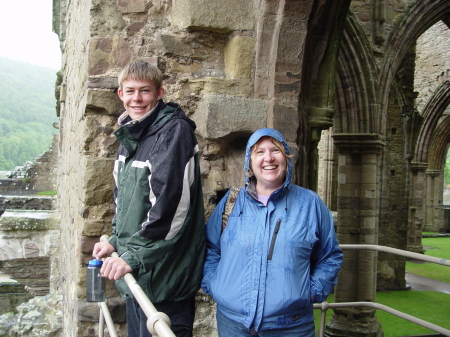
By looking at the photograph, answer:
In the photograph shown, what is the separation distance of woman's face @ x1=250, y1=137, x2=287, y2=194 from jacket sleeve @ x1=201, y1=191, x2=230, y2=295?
255 millimetres

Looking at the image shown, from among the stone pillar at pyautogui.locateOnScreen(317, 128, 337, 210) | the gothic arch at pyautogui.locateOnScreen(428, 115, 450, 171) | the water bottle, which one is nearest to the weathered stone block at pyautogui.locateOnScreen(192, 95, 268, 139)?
the water bottle

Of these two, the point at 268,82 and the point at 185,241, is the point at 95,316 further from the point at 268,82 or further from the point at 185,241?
the point at 268,82

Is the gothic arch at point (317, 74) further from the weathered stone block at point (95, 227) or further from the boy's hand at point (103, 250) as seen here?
the boy's hand at point (103, 250)

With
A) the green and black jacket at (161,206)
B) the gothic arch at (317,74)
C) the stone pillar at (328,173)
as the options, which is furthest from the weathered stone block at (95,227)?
the stone pillar at (328,173)

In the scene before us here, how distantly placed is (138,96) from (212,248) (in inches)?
31.4

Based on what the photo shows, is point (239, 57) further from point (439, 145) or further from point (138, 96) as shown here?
point (439, 145)

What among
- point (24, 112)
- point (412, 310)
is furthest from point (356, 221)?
point (24, 112)

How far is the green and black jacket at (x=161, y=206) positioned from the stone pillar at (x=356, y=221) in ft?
22.1

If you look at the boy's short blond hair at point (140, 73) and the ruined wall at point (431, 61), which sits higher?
the ruined wall at point (431, 61)

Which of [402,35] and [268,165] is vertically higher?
[402,35]

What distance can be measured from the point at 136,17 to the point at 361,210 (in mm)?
Answer: 6672

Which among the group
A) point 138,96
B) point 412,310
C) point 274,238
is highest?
point 138,96

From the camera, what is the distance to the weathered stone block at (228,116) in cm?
289

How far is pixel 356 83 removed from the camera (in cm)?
863
